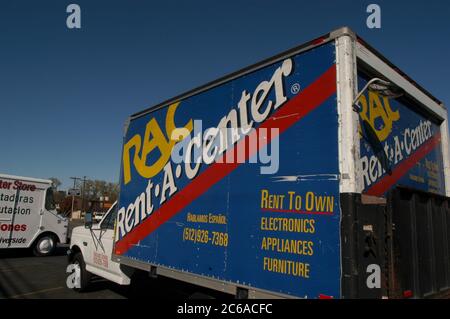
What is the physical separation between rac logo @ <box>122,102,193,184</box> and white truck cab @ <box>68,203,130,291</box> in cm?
127

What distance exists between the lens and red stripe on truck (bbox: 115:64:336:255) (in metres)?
3.36

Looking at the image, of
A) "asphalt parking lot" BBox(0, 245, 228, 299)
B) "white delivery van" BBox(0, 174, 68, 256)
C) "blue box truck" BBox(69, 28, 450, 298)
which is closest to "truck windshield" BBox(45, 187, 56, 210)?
"white delivery van" BBox(0, 174, 68, 256)

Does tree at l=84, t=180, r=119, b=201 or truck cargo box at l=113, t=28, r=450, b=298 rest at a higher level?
tree at l=84, t=180, r=119, b=201

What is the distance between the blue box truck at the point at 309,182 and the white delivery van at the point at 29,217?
10.5 meters

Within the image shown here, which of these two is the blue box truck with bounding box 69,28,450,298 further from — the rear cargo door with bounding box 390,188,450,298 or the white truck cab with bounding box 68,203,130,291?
the white truck cab with bounding box 68,203,130,291

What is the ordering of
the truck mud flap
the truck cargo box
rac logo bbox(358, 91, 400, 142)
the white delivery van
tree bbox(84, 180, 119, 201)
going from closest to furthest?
the truck mud flap < the truck cargo box < rac logo bbox(358, 91, 400, 142) < the white delivery van < tree bbox(84, 180, 119, 201)

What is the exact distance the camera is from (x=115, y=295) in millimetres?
7672

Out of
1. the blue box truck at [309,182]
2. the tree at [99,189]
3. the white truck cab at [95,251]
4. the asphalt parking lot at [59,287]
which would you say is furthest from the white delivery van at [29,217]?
the tree at [99,189]

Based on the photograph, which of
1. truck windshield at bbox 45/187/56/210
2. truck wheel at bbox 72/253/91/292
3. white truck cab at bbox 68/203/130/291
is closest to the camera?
white truck cab at bbox 68/203/130/291

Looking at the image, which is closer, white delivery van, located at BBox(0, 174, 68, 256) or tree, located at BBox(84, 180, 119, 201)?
white delivery van, located at BBox(0, 174, 68, 256)

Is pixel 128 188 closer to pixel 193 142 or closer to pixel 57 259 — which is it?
pixel 193 142

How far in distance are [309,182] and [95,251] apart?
17.9 feet

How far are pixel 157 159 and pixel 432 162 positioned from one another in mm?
3924

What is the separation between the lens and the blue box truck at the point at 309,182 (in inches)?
122
